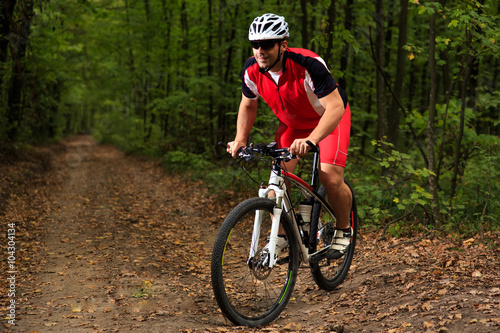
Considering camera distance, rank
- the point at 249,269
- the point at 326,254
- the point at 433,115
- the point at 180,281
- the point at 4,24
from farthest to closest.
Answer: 1. the point at 4,24
2. the point at 433,115
3. the point at 180,281
4. the point at 326,254
5. the point at 249,269

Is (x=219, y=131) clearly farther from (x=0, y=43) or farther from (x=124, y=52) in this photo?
(x=124, y=52)

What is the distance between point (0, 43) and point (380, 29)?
34.8 ft

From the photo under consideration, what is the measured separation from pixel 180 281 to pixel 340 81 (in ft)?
18.2

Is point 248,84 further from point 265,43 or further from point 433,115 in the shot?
point 433,115

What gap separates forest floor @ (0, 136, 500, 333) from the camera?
11.1 ft

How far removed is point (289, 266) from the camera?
377 centimetres

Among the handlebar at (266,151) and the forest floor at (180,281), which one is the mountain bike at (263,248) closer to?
the handlebar at (266,151)

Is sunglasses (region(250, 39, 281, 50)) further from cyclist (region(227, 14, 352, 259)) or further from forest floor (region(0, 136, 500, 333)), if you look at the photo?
forest floor (region(0, 136, 500, 333))

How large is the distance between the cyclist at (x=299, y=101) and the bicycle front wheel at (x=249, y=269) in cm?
58

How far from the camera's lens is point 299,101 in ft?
12.3

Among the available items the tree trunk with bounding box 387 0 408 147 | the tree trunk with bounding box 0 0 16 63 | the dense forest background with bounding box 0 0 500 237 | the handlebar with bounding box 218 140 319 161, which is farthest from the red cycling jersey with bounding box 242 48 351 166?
the tree trunk with bounding box 0 0 16 63

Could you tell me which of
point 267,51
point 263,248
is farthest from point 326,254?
point 267,51

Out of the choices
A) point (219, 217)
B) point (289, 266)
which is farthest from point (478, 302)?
point (219, 217)

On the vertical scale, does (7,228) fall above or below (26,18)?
below
